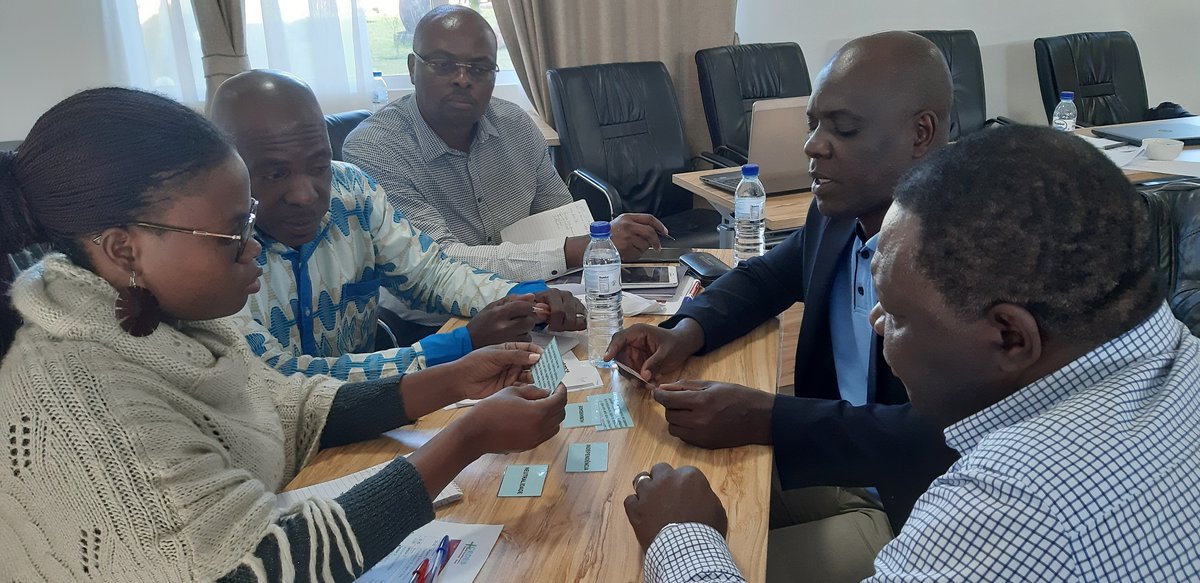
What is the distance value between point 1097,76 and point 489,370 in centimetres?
484

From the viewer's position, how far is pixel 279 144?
5.61ft

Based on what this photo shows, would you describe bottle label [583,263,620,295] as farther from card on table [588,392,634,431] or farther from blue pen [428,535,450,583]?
blue pen [428,535,450,583]

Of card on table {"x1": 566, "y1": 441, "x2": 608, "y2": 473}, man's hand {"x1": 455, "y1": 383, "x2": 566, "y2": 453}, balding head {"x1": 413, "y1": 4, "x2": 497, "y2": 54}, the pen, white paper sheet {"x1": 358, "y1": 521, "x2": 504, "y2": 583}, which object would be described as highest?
balding head {"x1": 413, "y1": 4, "x2": 497, "y2": 54}

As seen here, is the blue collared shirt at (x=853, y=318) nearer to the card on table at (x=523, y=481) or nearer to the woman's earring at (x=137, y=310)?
the card on table at (x=523, y=481)

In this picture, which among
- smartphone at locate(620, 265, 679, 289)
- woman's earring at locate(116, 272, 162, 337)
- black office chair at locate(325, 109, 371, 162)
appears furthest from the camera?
black office chair at locate(325, 109, 371, 162)

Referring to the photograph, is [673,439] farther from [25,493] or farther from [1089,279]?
[25,493]

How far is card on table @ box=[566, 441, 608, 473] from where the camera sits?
1.34 m

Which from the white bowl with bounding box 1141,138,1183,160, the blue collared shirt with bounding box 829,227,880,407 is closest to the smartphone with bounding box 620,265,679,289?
the blue collared shirt with bounding box 829,227,880,407

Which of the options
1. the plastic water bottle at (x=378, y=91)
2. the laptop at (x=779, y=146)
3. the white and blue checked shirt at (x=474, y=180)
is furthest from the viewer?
the plastic water bottle at (x=378, y=91)

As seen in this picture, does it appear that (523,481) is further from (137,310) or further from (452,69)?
(452,69)

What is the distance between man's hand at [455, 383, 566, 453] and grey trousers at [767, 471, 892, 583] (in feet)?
1.66

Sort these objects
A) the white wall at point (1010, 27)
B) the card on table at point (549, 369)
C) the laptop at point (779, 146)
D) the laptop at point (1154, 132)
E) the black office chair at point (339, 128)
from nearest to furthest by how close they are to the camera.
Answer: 1. the card on table at point (549, 369)
2. the laptop at point (779, 146)
3. the black office chair at point (339, 128)
4. the laptop at point (1154, 132)
5. the white wall at point (1010, 27)

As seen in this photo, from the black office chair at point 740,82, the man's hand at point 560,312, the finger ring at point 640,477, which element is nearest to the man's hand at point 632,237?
the man's hand at point 560,312

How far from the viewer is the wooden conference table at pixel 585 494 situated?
1.11 metres
